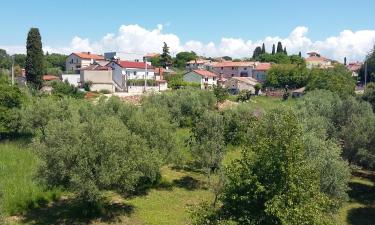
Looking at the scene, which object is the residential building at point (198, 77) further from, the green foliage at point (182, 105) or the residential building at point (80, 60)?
the green foliage at point (182, 105)

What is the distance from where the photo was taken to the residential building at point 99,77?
81812 millimetres

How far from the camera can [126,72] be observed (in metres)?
88.4

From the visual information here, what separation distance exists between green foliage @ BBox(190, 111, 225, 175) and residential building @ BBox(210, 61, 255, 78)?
8961 cm

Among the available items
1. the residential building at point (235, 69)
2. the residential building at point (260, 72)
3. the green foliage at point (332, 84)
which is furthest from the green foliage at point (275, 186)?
the residential building at point (235, 69)

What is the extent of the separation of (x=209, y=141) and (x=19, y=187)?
1414cm

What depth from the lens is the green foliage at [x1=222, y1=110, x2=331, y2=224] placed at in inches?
571

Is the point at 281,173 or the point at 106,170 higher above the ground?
the point at 281,173

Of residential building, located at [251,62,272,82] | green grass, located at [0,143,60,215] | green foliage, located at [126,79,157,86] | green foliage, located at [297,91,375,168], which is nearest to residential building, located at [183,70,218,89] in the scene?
green foliage, located at [126,79,157,86]

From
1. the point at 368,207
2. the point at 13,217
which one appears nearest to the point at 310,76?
the point at 368,207

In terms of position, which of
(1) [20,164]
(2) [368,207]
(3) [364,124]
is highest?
(3) [364,124]

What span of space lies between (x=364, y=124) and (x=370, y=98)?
75.5 ft

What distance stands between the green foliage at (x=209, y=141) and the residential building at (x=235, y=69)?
8961cm

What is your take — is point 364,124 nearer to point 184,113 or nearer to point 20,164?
point 184,113

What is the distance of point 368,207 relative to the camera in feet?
105
